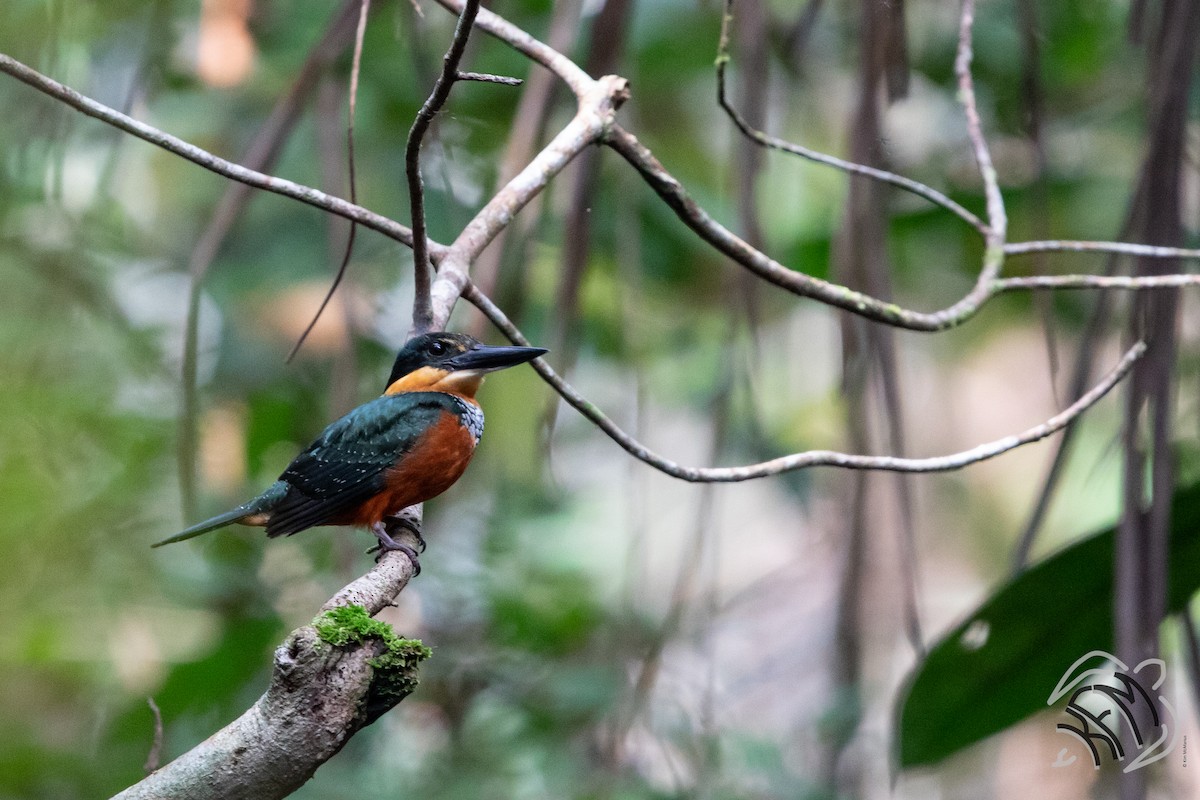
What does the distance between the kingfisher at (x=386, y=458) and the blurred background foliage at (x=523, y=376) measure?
200 millimetres

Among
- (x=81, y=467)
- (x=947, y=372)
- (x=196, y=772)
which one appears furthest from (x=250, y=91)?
(x=196, y=772)

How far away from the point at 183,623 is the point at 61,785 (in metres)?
1.20

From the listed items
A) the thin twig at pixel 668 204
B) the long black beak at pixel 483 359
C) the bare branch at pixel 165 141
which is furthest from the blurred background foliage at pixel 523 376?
the bare branch at pixel 165 141

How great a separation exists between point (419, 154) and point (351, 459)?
838 millimetres

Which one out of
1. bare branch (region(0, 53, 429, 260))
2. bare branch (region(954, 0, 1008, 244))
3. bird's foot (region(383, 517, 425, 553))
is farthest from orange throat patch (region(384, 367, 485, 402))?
bare branch (region(954, 0, 1008, 244))

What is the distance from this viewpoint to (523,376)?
3.80 m

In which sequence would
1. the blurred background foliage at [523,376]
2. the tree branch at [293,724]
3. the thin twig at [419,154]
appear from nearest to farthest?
the tree branch at [293,724] < the thin twig at [419,154] < the blurred background foliage at [523,376]

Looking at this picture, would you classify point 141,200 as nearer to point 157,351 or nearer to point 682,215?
point 157,351

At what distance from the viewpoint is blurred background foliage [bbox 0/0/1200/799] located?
2781mm

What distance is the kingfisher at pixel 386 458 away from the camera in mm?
2281

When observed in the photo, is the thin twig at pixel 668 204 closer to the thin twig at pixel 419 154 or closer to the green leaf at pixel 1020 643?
the thin twig at pixel 419 154

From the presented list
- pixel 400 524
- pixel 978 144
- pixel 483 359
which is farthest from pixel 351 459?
pixel 978 144

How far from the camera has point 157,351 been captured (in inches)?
151

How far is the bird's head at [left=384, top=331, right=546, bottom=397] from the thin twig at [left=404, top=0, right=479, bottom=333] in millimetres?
238
